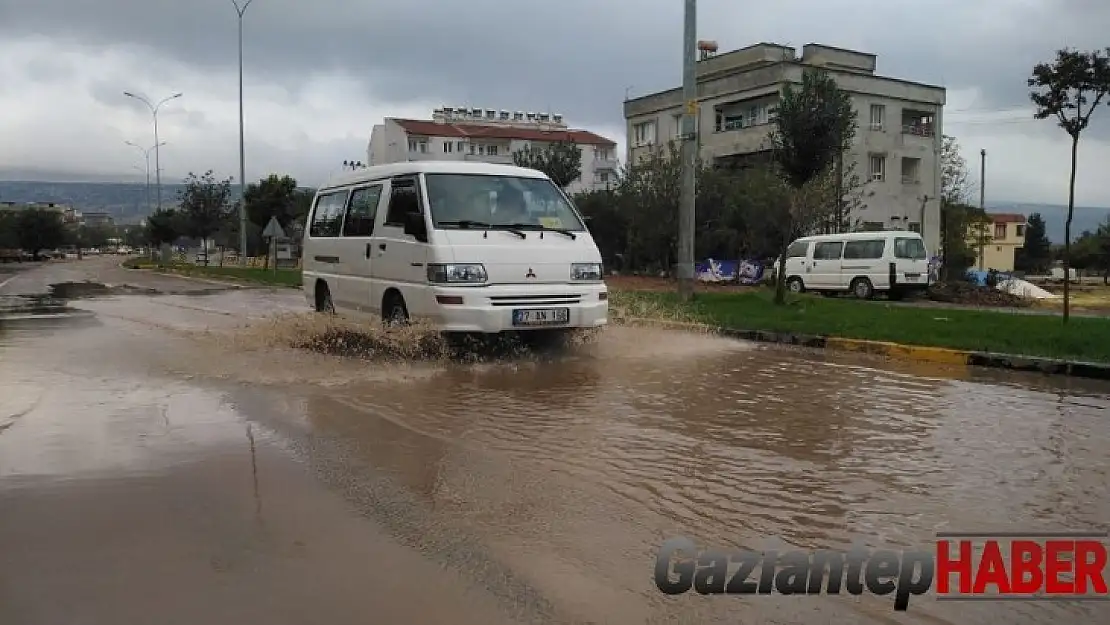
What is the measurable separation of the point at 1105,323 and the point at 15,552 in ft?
41.1

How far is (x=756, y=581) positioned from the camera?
3457 millimetres

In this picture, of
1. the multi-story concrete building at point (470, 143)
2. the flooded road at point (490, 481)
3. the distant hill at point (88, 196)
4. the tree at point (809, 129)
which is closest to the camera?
the flooded road at point (490, 481)

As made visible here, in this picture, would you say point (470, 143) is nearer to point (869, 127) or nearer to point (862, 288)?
point (869, 127)

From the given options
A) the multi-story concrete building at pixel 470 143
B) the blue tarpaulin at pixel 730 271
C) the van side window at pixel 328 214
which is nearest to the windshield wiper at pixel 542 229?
the van side window at pixel 328 214

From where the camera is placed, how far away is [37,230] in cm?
9081

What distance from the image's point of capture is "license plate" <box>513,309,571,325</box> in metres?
8.72

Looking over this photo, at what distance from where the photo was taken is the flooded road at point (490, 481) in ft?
10.8

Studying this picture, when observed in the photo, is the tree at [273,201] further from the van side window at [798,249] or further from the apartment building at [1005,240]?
the apartment building at [1005,240]

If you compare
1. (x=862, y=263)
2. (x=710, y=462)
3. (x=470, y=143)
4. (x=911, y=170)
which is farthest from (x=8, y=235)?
(x=710, y=462)

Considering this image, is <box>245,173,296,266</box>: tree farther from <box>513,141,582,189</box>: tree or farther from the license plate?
the license plate

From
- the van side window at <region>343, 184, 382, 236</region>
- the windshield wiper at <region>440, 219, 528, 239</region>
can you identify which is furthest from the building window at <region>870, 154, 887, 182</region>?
the windshield wiper at <region>440, 219, 528, 239</region>

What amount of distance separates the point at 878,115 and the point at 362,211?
37444mm

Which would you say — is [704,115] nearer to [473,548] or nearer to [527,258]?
[527,258]

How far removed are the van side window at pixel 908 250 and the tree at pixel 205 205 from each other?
4011cm
